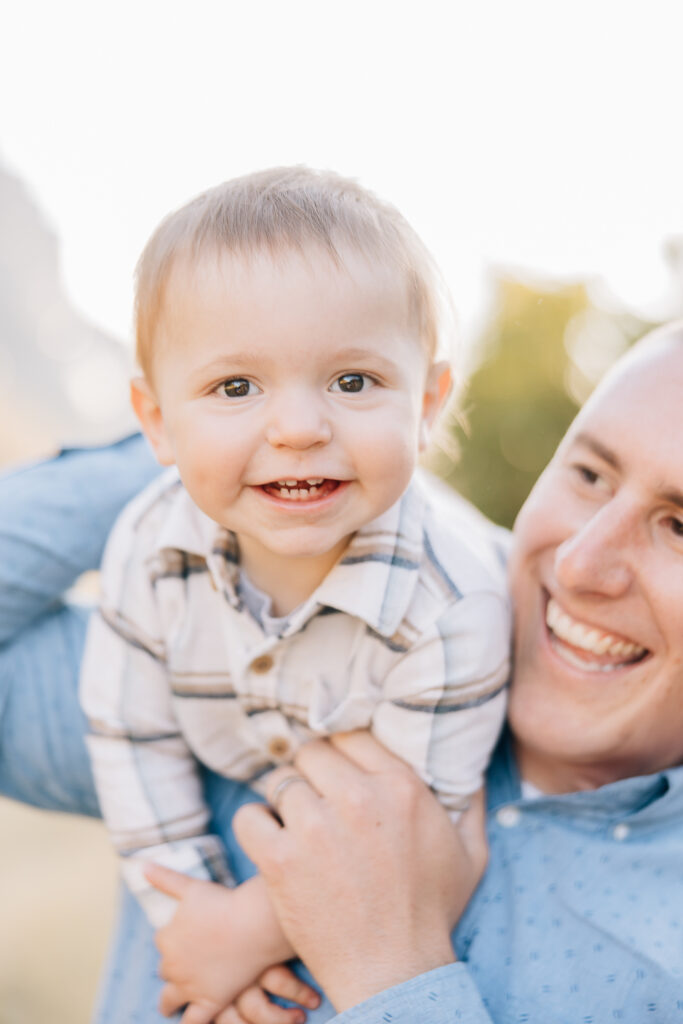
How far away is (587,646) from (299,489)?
761mm

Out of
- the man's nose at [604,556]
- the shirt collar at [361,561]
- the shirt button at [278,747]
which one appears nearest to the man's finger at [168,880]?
the shirt button at [278,747]

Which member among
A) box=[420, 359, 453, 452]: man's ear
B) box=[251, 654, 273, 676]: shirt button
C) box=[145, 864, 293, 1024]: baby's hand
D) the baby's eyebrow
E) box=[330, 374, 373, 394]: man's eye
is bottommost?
box=[145, 864, 293, 1024]: baby's hand

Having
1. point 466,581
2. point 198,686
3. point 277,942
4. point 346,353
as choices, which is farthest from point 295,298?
point 277,942

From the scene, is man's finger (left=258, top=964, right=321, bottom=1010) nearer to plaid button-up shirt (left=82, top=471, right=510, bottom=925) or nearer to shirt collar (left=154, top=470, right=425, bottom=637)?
plaid button-up shirt (left=82, top=471, right=510, bottom=925)

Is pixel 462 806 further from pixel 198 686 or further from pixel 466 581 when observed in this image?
pixel 198 686

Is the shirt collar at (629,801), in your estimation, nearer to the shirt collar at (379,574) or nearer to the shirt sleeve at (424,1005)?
the shirt sleeve at (424,1005)

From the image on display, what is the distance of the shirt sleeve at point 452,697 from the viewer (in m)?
1.59

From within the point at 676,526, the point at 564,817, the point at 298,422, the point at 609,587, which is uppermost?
the point at 298,422

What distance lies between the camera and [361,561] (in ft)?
5.23

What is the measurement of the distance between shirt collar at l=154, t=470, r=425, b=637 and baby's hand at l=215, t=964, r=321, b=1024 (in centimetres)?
69

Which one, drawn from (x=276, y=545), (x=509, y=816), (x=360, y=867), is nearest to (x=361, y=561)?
(x=276, y=545)

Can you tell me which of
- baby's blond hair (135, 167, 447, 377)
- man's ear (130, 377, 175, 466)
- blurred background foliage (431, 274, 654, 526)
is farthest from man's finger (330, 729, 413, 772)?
blurred background foliage (431, 274, 654, 526)

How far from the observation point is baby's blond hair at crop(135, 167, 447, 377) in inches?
53.0

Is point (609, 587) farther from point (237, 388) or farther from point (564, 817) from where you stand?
point (237, 388)
